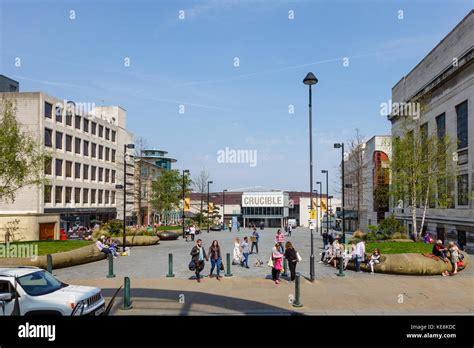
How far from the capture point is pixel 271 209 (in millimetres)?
101625

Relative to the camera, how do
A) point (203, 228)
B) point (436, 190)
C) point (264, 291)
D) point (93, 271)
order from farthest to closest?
point (203, 228)
point (436, 190)
point (93, 271)
point (264, 291)

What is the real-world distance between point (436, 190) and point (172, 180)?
38655 mm

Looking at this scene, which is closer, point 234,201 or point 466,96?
point 466,96

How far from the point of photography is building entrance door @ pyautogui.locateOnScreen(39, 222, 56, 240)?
34203 millimetres

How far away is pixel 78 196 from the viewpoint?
51.6 meters

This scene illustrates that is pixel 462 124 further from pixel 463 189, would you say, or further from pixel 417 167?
pixel 417 167

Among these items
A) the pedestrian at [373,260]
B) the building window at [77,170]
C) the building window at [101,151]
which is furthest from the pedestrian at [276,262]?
the building window at [101,151]

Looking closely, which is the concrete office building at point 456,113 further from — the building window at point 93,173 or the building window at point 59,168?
the building window at point 93,173

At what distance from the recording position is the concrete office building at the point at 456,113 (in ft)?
106

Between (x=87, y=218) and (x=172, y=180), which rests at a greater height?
(x=172, y=180)

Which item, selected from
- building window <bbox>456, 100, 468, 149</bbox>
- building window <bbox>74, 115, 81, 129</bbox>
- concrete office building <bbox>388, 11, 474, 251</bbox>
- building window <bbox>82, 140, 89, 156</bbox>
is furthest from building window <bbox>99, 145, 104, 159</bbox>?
building window <bbox>456, 100, 468, 149</bbox>
